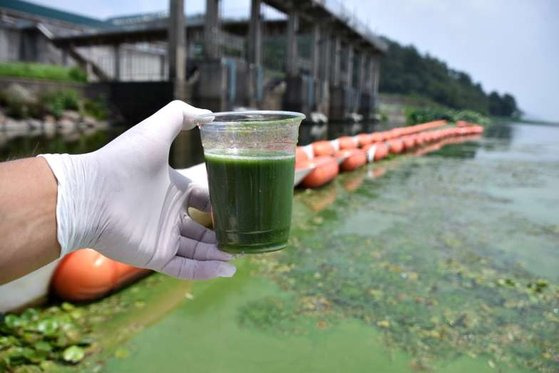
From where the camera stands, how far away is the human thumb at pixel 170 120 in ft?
4.76

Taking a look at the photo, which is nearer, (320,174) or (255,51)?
(320,174)

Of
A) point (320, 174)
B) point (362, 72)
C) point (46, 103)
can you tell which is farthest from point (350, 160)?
point (362, 72)

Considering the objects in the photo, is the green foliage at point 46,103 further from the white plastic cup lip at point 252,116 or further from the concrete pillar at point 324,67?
the concrete pillar at point 324,67

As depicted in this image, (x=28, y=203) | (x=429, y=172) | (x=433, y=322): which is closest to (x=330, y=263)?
(x=433, y=322)

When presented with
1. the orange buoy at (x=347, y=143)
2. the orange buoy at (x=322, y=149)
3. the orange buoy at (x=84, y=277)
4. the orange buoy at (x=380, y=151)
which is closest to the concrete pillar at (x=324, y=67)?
the orange buoy at (x=380, y=151)

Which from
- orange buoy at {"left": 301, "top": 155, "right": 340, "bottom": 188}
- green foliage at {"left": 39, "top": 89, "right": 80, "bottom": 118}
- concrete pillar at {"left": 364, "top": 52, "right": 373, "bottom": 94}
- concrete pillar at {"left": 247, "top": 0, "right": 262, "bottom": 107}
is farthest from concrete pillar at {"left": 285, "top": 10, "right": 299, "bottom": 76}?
concrete pillar at {"left": 364, "top": 52, "right": 373, "bottom": 94}

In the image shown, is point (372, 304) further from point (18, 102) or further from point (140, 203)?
point (18, 102)

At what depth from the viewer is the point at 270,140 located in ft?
4.27

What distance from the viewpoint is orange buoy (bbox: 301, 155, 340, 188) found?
6.29 m

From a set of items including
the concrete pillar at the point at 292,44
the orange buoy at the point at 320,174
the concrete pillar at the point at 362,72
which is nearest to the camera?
the orange buoy at the point at 320,174

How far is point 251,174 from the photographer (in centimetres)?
128

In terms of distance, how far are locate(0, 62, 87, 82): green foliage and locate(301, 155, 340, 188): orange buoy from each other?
603 inches

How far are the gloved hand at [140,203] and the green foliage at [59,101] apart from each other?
16385 mm

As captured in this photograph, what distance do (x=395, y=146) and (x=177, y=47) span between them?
11060 millimetres
